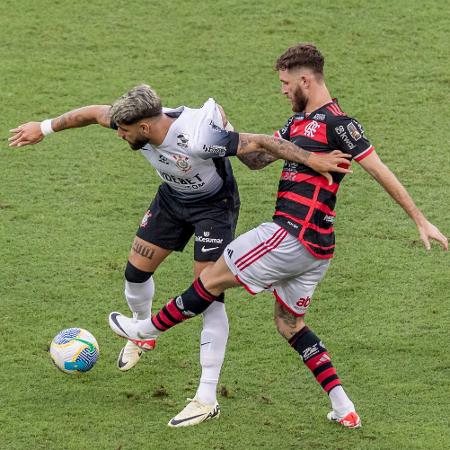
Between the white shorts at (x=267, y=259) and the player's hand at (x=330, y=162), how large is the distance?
19.6 inches

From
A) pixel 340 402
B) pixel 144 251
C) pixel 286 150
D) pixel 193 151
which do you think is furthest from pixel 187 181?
pixel 340 402

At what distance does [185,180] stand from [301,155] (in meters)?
0.92

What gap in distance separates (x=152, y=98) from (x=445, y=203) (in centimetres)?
443

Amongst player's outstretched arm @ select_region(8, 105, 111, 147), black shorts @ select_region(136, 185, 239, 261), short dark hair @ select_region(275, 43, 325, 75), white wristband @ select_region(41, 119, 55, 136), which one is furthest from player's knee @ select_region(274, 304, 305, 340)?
white wristband @ select_region(41, 119, 55, 136)

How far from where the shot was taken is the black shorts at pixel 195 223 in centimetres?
822

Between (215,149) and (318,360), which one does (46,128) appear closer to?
Result: (215,149)

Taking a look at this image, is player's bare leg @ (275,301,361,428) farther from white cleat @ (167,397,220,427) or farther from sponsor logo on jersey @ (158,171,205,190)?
sponsor logo on jersey @ (158,171,205,190)

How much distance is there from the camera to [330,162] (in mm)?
7543

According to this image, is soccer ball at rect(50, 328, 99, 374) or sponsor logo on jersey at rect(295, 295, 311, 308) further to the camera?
soccer ball at rect(50, 328, 99, 374)

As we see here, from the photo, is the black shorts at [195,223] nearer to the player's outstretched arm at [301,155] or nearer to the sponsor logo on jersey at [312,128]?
the player's outstretched arm at [301,155]

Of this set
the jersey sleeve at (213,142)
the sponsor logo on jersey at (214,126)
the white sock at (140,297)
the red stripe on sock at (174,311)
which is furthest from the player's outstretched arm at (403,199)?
the white sock at (140,297)

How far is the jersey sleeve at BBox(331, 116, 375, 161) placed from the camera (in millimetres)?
7578

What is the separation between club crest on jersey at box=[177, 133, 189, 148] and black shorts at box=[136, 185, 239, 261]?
0.55 m

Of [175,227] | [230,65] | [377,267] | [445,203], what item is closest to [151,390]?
[175,227]
